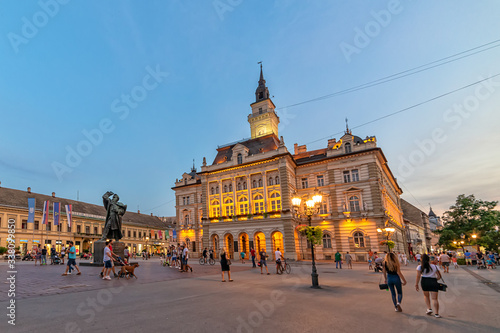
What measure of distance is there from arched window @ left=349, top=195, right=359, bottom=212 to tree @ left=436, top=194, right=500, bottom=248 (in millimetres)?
18075

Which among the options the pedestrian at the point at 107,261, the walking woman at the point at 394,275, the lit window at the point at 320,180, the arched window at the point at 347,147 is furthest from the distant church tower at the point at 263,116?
the walking woman at the point at 394,275

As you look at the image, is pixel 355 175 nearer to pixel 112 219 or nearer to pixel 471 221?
pixel 471 221

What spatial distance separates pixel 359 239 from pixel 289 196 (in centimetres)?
1072

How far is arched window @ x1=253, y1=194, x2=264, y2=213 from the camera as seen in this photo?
142 feet

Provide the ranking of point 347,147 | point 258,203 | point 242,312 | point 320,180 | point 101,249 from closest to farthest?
point 242,312
point 101,249
point 347,147
point 320,180
point 258,203

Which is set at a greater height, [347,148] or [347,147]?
[347,147]

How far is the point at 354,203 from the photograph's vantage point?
3988 cm

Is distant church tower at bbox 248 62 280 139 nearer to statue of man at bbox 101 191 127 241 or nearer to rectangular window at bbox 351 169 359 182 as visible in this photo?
rectangular window at bbox 351 169 359 182

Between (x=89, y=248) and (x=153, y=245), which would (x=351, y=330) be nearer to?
(x=89, y=248)

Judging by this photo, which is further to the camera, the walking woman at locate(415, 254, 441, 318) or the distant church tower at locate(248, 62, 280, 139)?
the distant church tower at locate(248, 62, 280, 139)

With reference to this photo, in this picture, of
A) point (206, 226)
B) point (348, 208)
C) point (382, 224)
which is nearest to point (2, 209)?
point (206, 226)

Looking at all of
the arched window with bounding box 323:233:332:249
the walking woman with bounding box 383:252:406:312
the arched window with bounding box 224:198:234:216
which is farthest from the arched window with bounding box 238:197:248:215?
the walking woman with bounding box 383:252:406:312

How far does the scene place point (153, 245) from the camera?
267 feet

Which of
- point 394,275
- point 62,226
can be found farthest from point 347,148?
point 62,226
